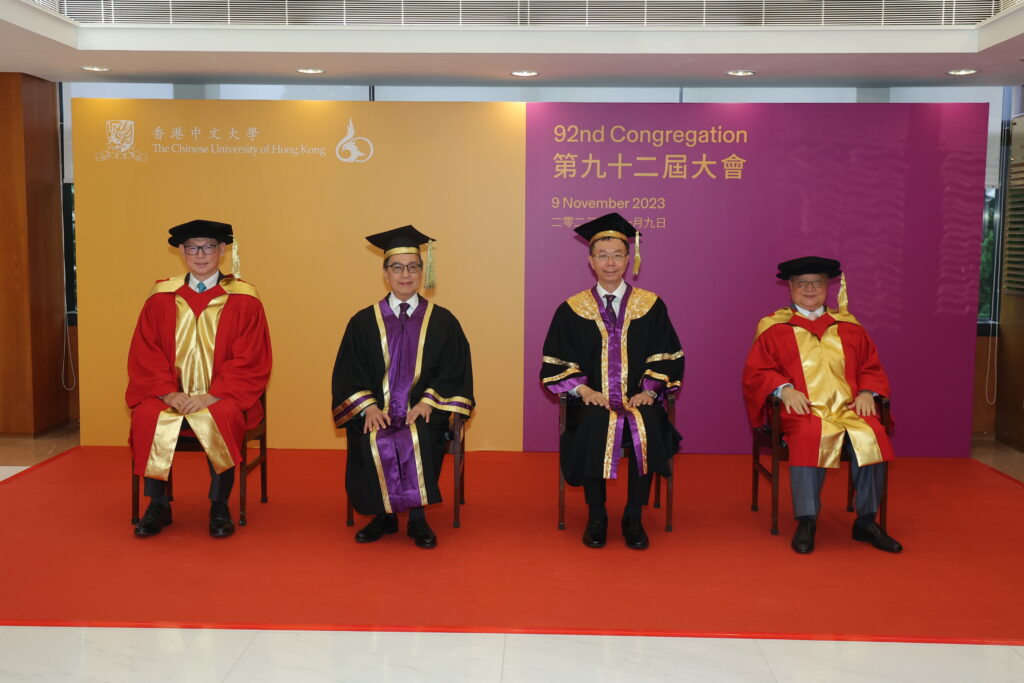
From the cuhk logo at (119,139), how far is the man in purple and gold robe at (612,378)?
3.05 meters

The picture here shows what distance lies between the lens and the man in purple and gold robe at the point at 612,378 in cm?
416

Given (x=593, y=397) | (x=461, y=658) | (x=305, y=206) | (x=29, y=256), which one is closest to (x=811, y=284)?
(x=593, y=397)

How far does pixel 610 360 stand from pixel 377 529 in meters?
1.31

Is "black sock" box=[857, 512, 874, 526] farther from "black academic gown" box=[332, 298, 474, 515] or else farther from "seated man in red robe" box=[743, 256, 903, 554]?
"black academic gown" box=[332, 298, 474, 515]

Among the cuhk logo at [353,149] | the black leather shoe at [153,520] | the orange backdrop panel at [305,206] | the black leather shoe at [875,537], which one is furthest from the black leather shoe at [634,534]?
the cuhk logo at [353,149]

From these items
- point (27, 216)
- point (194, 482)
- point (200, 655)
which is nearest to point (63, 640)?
point (200, 655)

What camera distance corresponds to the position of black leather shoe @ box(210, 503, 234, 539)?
4207 mm

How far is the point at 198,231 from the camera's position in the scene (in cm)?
436

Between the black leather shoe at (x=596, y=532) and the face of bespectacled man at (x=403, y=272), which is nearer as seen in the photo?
the black leather shoe at (x=596, y=532)

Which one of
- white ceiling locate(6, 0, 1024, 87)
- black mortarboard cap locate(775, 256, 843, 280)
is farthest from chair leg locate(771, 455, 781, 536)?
white ceiling locate(6, 0, 1024, 87)

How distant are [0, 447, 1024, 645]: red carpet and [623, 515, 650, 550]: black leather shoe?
46 millimetres

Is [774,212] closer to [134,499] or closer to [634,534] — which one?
[634,534]

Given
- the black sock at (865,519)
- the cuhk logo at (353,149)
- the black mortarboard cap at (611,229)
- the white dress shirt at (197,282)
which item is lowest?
the black sock at (865,519)

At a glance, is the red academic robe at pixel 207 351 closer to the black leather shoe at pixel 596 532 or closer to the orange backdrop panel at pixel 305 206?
the orange backdrop panel at pixel 305 206
